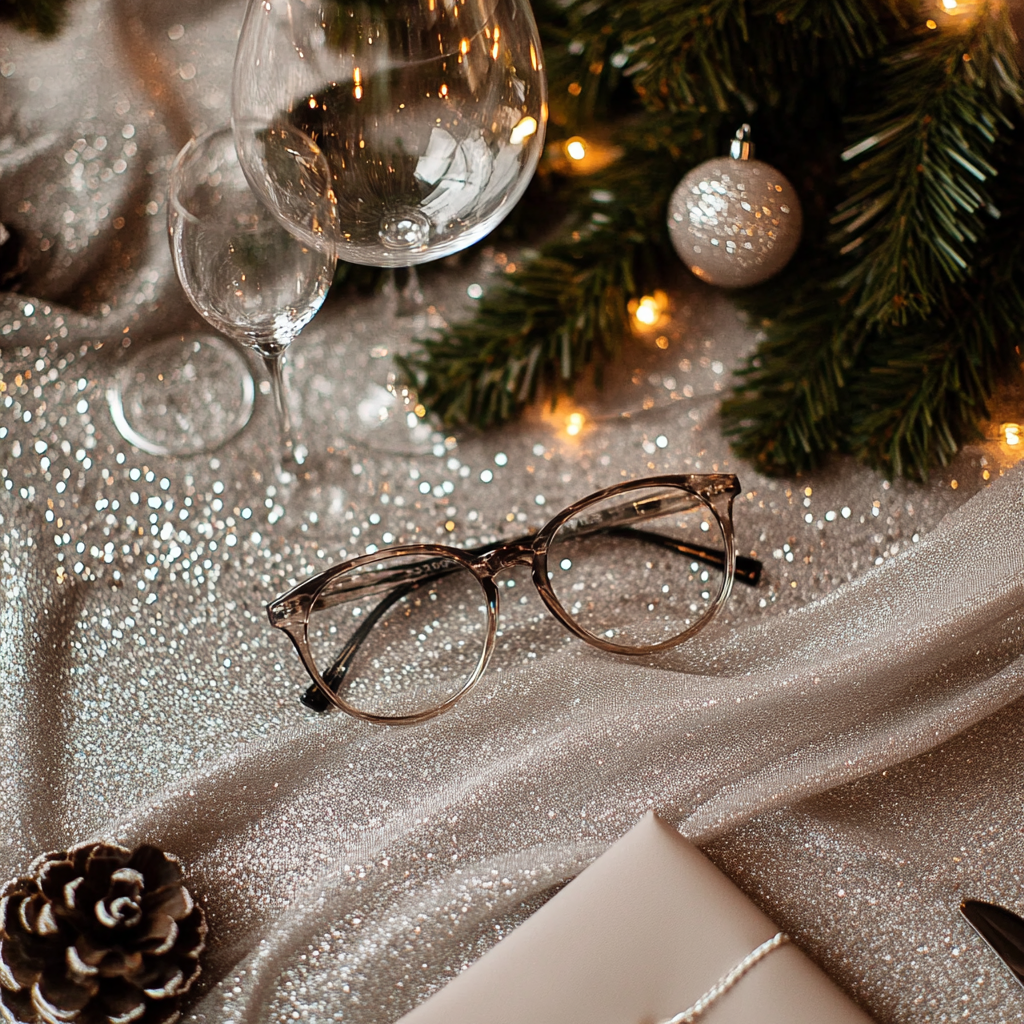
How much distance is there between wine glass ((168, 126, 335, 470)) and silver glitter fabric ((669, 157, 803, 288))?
162mm

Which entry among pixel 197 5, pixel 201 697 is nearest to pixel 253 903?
pixel 201 697

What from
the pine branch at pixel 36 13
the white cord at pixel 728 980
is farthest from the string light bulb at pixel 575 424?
the pine branch at pixel 36 13

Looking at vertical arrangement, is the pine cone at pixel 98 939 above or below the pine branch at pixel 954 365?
below

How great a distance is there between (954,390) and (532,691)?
8.6 inches

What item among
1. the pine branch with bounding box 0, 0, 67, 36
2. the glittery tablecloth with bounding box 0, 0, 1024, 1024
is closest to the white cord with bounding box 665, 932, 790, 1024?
the glittery tablecloth with bounding box 0, 0, 1024, 1024

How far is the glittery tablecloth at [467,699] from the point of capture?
0.33 meters

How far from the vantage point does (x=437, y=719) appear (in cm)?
36

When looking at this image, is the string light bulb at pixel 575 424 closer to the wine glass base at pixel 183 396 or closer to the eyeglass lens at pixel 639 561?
the eyeglass lens at pixel 639 561

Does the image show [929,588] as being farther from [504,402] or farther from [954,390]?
[504,402]

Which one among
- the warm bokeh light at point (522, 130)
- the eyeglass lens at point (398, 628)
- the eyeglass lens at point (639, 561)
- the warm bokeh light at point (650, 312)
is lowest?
the eyeglass lens at point (398, 628)

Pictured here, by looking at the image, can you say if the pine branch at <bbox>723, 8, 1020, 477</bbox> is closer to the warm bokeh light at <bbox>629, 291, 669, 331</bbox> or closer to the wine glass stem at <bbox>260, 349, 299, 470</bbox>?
the warm bokeh light at <bbox>629, 291, 669, 331</bbox>

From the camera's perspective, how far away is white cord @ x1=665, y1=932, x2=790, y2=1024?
289mm

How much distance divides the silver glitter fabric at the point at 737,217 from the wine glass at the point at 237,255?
6.4 inches

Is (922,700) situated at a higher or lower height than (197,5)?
lower
